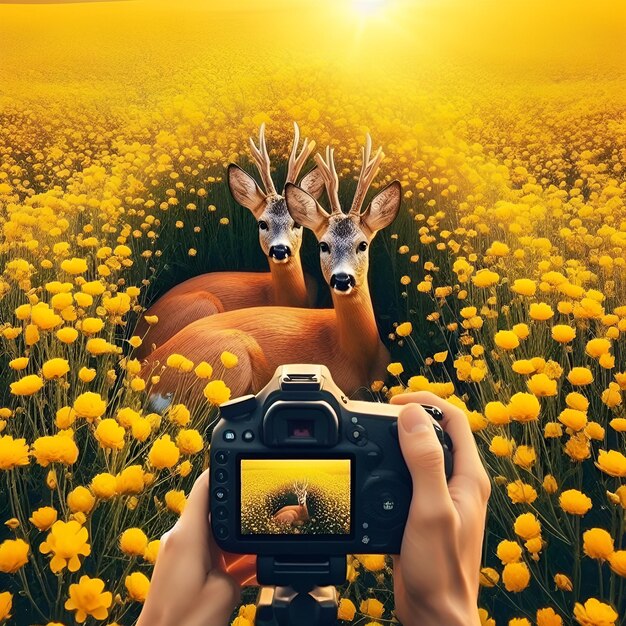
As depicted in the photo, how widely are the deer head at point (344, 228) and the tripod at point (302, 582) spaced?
881mm

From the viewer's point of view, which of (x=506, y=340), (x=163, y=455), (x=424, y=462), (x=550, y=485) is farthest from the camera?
(x=506, y=340)

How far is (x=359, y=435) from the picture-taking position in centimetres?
60

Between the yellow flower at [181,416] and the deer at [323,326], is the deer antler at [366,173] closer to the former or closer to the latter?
the deer at [323,326]

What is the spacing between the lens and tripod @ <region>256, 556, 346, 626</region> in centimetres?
60

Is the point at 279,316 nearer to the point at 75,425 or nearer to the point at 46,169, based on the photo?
the point at 75,425

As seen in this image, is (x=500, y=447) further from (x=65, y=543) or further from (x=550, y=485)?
(x=65, y=543)

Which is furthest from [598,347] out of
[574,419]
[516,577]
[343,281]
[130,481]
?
[130,481]

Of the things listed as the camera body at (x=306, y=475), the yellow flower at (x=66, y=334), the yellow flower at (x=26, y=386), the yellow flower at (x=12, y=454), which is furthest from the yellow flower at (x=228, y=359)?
the camera body at (x=306, y=475)

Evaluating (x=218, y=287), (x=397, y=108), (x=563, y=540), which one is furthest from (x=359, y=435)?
(x=397, y=108)

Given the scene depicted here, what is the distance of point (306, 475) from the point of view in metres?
0.59

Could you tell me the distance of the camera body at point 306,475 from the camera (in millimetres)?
582

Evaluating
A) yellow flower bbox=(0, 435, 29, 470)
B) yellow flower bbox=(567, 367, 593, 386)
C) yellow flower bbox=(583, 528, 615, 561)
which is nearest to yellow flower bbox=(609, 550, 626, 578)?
yellow flower bbox=(583, 528, 615, 561)

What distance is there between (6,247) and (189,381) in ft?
2.04

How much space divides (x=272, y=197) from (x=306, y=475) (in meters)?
1.08
